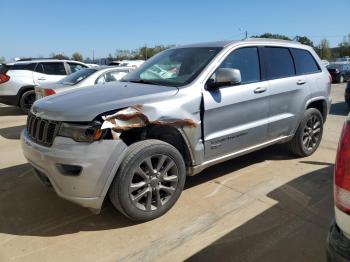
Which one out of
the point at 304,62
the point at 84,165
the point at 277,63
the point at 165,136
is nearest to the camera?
the point at 84,165

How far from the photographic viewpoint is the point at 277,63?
16.3 ft

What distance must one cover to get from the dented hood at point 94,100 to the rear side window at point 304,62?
2.34m

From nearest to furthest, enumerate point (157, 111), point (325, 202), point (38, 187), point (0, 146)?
1. point (157, 111)
2. point (325, 202)
3. point (38, 187)
4. point (0, 146)

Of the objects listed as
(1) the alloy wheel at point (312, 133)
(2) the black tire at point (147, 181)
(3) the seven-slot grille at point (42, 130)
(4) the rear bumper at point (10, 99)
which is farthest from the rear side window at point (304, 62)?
(4) the rear bumper at point (10, 99)

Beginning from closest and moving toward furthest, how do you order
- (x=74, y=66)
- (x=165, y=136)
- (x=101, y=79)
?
(x=165, y=136) < (x=101, y=79) < (x=74, y=66)

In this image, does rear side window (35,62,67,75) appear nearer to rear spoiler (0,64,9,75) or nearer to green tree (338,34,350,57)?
rear spoiler (0,64,9,75)

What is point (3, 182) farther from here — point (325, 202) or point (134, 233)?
point (325, 202)

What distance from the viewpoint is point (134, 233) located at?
3471 mm

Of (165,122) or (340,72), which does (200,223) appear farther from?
(340,72)

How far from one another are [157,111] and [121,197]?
0.88 m

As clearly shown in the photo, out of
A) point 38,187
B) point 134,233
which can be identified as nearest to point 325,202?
point 134,233

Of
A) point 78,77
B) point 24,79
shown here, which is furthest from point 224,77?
point 24,79

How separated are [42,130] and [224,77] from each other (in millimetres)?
1943

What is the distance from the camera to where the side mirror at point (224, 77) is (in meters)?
3.96
